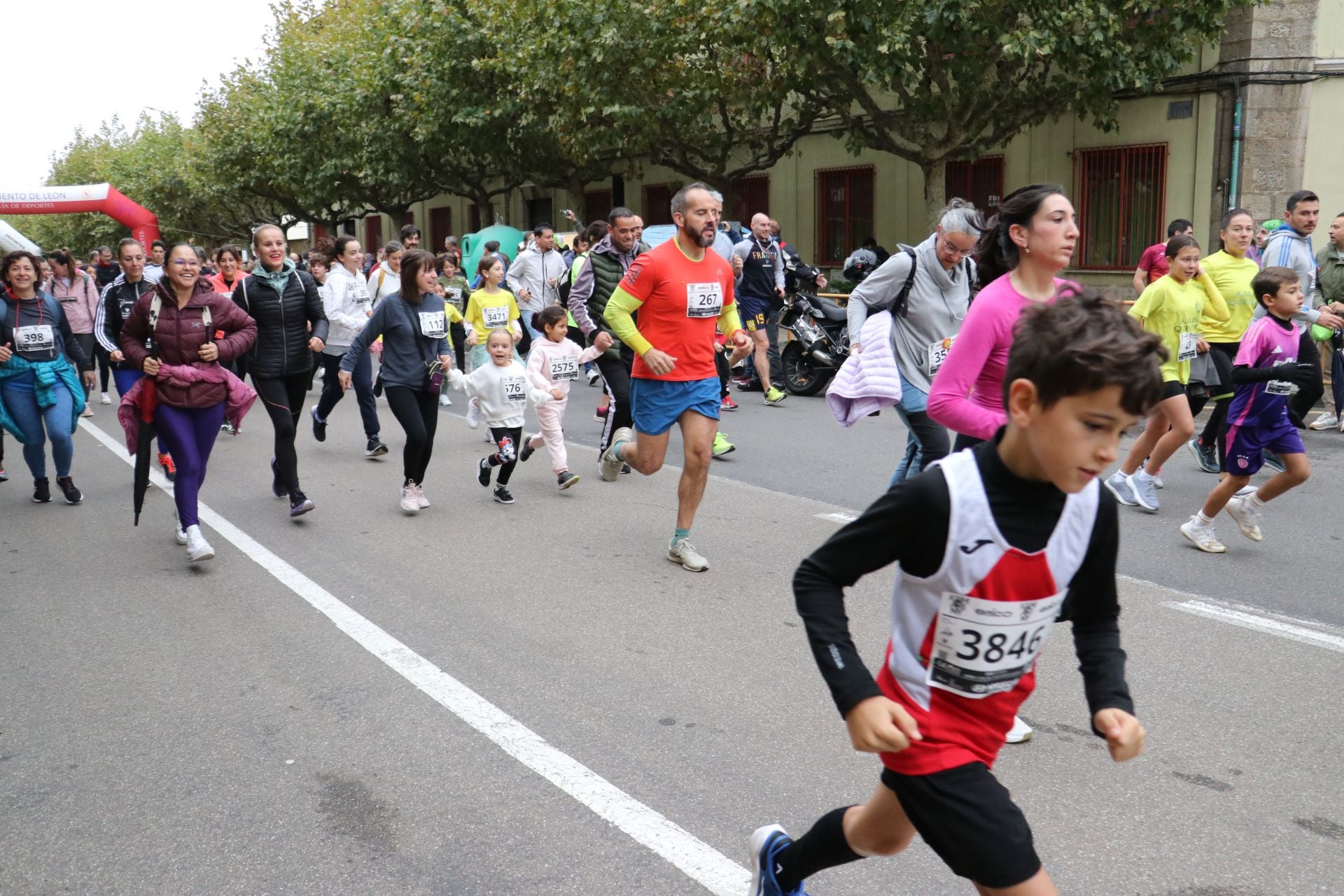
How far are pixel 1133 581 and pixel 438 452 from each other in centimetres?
633

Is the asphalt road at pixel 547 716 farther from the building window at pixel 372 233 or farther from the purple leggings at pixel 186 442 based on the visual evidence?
the building window at pixel 372 233

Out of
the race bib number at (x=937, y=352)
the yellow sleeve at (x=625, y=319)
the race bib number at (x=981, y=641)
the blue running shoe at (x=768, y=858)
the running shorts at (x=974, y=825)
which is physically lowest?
the blue running shoe at (x=768, y=858)

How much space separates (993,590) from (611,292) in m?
7.03

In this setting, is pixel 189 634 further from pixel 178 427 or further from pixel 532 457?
pixel 532 457

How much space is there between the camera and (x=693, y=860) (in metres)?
3.37

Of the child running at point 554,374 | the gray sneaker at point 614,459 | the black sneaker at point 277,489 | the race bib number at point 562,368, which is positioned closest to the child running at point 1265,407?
the gray sneaker at point 614,459

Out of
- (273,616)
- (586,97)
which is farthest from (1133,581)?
(586,97)

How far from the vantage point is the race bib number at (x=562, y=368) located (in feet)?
30.0

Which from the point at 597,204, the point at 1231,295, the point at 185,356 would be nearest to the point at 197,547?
the point at 185,356

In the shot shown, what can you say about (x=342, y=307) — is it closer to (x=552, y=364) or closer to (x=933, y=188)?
(x=552, y=364)

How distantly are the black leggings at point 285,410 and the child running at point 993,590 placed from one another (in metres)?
6.36

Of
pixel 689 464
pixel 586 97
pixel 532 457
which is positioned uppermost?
pixel 586 97

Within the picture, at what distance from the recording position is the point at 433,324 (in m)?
8.59

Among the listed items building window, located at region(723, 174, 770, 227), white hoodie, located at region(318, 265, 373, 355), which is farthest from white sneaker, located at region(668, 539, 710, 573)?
building window, located at region(723, 174, 770, 227)
